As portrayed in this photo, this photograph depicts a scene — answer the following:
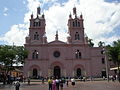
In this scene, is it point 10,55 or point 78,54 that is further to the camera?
point 78,54

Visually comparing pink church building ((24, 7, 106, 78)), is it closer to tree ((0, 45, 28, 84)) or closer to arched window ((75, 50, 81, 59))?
arched window ((75, 50, 81, 59))

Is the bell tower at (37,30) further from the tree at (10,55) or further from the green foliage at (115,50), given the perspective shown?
the green foliage at (115,50)

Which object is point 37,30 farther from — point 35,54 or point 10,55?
point 10,55

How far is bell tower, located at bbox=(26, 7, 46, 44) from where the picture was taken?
69438 mm

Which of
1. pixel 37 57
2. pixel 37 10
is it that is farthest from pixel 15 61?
pixel 37 10

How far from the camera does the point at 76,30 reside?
7150 cm

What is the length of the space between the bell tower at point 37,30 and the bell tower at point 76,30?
8.91m

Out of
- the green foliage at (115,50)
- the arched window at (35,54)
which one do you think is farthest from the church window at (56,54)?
the green foliage at (115,50)

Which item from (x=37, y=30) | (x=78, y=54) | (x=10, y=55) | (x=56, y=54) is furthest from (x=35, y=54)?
(x=10, y=55)

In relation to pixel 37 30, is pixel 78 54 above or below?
below

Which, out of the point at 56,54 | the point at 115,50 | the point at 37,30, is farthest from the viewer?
the point at 37,30

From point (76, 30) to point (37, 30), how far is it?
13005mm

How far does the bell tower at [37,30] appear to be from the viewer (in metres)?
69.4

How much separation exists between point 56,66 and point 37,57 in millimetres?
6670
